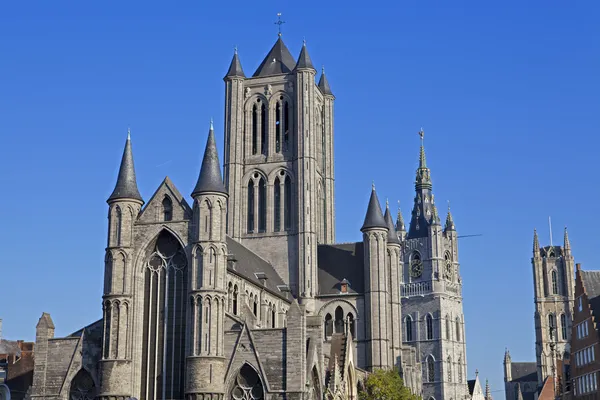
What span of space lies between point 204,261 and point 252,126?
87.0 ft

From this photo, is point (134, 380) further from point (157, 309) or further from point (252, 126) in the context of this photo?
point (252, 126)

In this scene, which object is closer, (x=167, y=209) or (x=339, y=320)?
(x=167, y=209)

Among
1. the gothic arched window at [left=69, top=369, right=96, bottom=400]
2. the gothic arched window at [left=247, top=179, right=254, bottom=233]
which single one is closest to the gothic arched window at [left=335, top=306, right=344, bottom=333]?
the gothic arched window at [left=247, top=179, right=254, bottom=233]

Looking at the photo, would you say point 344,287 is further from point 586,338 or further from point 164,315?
point 164,315

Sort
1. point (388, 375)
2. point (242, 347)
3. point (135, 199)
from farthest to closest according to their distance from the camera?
point (388, 375) → point (135, 199) → point (242, 347)

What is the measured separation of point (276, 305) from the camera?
66812 mm

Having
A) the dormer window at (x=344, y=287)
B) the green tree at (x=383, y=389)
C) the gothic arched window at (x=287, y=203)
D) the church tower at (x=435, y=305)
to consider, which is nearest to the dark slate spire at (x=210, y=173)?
the green tree at (x=383, y=389)

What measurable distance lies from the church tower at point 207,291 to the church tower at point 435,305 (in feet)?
244

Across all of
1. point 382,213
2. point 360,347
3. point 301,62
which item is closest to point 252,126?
point 301,62

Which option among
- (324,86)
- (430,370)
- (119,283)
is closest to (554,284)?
(430,370)

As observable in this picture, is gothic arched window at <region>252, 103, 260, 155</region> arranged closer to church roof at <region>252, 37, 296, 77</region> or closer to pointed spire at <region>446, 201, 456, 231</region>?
church roof at <region>252, 37, 296, 77</region>

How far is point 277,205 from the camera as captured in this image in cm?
7512

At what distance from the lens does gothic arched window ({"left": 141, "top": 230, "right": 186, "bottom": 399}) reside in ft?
175

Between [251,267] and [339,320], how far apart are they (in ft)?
32.9
